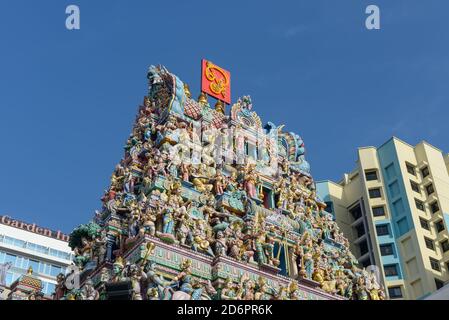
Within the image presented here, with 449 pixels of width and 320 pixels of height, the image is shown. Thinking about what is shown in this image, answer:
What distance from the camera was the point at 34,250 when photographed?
44.2 m

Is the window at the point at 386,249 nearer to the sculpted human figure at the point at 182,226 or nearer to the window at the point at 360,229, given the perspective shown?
the window at the point at 360,229

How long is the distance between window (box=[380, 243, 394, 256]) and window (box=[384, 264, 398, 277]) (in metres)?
0.83

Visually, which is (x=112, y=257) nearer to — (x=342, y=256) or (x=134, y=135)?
(x=134, y=135)

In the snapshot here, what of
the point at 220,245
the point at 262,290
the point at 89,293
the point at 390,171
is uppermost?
the point at 390,171

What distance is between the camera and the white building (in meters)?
42.9

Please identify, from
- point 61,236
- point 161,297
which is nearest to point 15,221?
point 61,236

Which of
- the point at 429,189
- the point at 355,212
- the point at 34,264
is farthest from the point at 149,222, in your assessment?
the point at 429,189

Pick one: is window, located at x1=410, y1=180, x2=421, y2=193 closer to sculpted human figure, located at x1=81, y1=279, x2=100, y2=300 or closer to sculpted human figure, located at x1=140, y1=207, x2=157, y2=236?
A: sculpted human figure, located at x1=140, y1=207, x2=157, y2=236

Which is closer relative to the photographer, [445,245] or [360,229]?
[445,245]

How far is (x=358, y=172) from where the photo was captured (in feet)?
163

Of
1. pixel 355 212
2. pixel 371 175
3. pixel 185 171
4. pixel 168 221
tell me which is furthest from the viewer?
pixel 355 212

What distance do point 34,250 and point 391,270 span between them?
21.9m

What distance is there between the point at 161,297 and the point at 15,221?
86.2ft

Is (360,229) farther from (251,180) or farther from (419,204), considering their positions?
(251,180)
